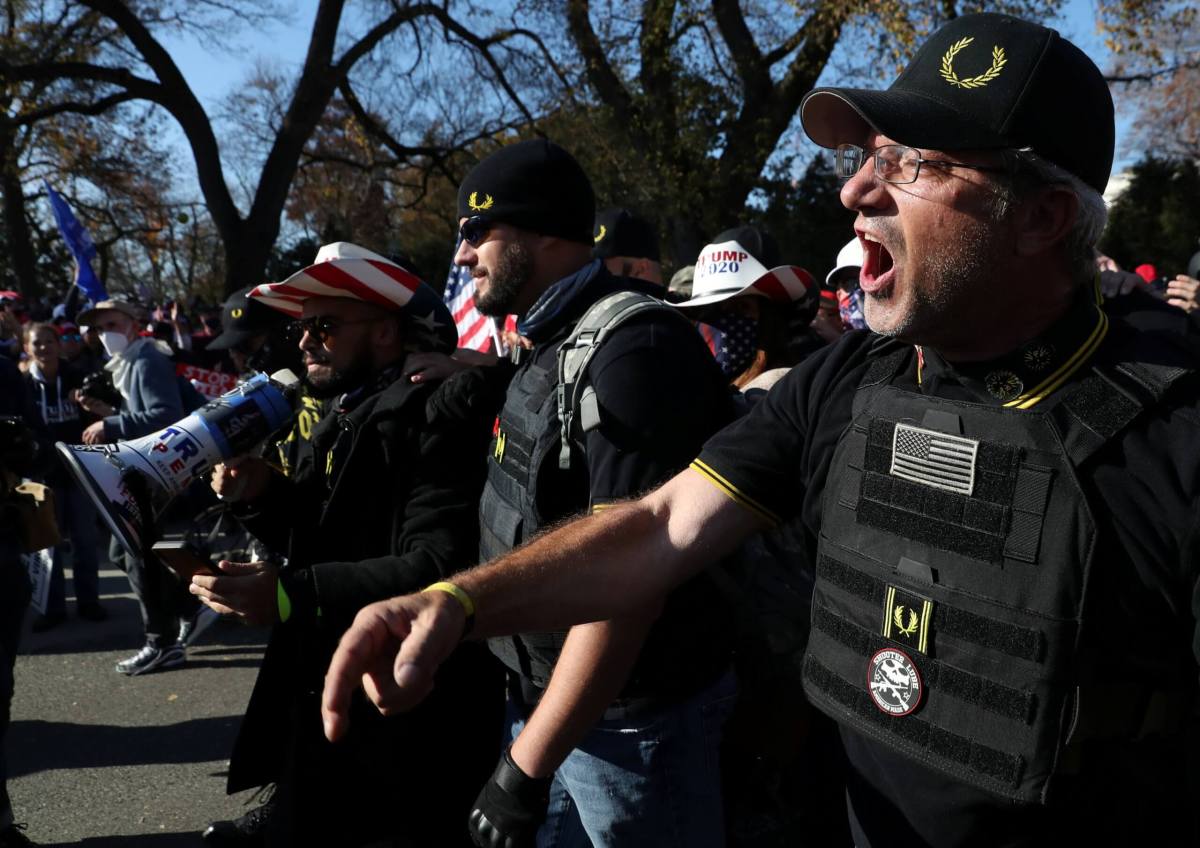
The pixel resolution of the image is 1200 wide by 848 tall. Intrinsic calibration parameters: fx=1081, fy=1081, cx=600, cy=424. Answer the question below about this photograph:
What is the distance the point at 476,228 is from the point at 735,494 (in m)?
1.35

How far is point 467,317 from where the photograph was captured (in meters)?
6.08

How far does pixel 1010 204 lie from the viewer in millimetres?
1555

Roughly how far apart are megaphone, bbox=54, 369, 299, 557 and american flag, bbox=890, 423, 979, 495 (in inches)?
79.1

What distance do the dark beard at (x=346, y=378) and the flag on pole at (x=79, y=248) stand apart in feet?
21.8

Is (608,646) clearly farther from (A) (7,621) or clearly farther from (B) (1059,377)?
(A) (7,621)

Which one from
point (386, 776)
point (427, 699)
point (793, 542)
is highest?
point (793, 542)

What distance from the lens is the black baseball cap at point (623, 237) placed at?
540cm

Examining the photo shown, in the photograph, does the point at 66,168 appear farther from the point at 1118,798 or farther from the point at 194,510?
the point at 1118,798

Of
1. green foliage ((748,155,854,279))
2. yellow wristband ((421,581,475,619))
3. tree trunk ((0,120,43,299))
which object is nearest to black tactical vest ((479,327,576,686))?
yellow wristband ((421,581,475,619))

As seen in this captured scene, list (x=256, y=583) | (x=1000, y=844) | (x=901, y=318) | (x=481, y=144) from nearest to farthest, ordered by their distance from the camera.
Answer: (x=1000, y=844) → (x=901, y=318) → (x=256, y=583) → (x=481, y=144)

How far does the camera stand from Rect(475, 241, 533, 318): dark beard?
283 cm

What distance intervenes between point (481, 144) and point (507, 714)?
23347 millimetres

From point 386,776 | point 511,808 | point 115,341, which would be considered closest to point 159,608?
point 115,341

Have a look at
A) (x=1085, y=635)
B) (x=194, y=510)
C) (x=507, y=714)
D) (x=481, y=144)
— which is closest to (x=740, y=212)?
(x=481, y=144)
